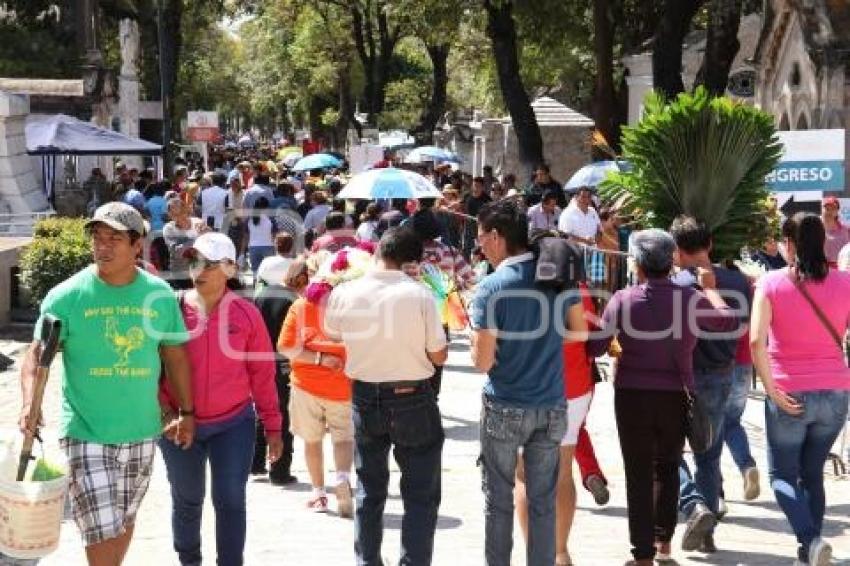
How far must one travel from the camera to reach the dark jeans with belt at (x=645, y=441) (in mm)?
6844

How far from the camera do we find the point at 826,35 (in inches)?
830

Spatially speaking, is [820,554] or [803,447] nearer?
[820,554]

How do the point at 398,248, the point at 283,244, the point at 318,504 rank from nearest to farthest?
1. the point at 398,248
2. the point at 318,504
3. the point at 283,244

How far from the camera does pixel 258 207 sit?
1853 centimetres

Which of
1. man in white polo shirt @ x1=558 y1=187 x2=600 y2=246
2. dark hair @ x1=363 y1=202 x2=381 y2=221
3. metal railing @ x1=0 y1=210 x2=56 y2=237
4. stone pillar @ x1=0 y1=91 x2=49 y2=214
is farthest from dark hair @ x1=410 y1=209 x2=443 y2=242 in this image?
stone pillar @ x1=0 y1=91 x2=49 y2=214

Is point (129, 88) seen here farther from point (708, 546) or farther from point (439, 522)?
point (708, 546)

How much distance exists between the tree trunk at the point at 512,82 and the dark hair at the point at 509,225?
20.6m

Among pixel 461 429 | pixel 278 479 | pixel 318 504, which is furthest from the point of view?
pixel 461 429

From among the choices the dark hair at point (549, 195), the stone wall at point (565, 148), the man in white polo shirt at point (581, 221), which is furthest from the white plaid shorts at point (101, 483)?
the stone wall at point (565, 148)

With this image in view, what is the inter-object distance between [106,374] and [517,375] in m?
1.78

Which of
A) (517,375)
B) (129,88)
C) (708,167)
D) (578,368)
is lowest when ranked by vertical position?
(578,368)

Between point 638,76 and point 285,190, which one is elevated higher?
point 638,76

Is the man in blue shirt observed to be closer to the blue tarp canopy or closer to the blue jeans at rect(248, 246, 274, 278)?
the blue jeans at rect(248, 246, 274, 278)

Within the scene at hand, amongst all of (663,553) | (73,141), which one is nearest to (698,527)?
(663,553)
